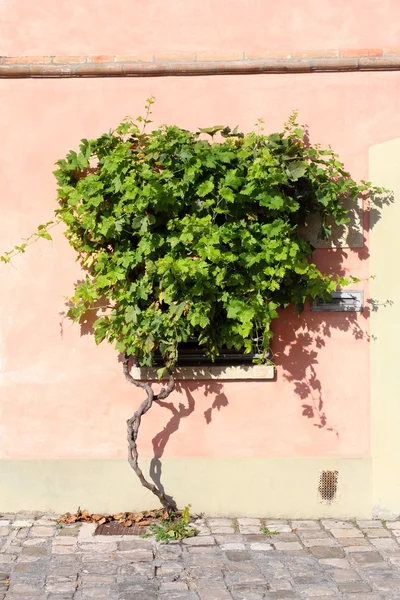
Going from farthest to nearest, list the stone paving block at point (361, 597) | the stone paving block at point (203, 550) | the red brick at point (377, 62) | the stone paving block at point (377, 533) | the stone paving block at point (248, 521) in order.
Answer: the red brick at point (377, 62) → the stone paving block at point (248, 521) → the stone paving block at point (377, 533) → the stone paving block at point (203, 550) → the stone paving block at point (361, 597)

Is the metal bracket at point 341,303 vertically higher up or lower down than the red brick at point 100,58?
lower down

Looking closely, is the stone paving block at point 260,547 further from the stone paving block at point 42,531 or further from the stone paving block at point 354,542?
the stone paving block at point 42,531

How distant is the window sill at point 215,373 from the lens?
20.3ft

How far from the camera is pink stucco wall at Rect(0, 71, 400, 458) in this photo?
6219mm

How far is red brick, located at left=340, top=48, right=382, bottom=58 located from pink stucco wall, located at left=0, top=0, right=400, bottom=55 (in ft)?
0.18

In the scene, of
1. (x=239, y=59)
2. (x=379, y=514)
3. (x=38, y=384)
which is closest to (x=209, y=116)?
(x=239, y=59)

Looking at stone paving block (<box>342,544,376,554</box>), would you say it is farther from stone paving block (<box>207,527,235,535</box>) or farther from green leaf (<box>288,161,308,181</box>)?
green leaf (<box>288,161,308,181</box>)

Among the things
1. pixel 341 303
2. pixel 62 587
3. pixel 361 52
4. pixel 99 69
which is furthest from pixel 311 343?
pixel 99 69

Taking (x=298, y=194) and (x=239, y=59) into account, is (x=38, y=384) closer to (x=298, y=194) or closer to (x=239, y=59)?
(x=298, y=194)

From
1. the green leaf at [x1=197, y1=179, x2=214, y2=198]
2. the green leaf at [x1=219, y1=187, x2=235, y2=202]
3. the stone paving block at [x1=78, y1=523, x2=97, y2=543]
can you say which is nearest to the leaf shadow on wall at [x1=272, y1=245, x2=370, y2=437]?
the green leaf at [x1=219, y1=187, x2=235, y2=202]

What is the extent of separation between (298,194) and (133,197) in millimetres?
1306

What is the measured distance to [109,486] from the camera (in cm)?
619

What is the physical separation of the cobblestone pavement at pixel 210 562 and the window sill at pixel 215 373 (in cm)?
115

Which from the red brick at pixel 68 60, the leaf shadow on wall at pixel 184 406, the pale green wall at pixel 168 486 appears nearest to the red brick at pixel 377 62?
the red brick at pixel 68 60
